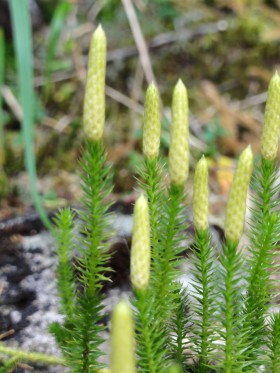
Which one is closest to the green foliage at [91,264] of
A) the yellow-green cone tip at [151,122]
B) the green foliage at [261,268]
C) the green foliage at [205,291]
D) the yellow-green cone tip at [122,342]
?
the yellow-green cone tip at [151,122]

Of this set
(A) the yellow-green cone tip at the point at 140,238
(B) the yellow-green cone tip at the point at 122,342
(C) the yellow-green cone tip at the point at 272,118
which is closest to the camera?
(B) the yellow-green cone tip at the point at 122,342

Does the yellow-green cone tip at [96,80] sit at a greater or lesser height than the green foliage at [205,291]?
greater

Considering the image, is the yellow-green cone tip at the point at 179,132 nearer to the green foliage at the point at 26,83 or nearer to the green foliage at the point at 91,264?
the green foliage at the point at 91,264

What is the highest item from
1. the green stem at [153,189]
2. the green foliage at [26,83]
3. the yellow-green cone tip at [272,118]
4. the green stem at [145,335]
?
the green foliage at [26,83]

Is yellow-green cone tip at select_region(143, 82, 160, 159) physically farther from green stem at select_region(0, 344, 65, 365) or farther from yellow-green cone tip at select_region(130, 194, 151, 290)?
green stem at select_region(0, 344, 65, 365)

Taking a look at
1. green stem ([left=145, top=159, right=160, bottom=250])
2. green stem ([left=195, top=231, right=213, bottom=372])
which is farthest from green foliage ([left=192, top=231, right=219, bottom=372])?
green stem ([left=145, top=159, right=160, bottom=250])

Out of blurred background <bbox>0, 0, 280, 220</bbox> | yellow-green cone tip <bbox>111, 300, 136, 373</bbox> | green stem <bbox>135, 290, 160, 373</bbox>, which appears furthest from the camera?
blurred background <bbox>0, 0, 280, 220</bbox>

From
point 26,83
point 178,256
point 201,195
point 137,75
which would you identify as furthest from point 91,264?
point 137,75
